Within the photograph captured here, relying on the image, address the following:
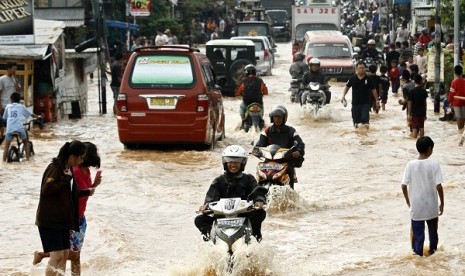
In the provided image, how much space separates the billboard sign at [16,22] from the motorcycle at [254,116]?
6.34 meters

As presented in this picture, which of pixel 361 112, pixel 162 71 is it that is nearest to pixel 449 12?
pixel 361 112

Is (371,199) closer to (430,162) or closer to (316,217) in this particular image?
(316,217)

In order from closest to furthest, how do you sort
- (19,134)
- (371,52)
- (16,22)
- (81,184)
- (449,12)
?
(81,184)
(19,134)
(16,22)
(449,12)
(371,52)

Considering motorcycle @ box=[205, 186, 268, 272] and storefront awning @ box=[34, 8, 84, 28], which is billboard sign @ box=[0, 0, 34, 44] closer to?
storefront awning @ box=[34, 8, 84, 28]

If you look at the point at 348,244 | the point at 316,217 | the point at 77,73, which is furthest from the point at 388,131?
the point at 348,244

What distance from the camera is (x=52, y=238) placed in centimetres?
986

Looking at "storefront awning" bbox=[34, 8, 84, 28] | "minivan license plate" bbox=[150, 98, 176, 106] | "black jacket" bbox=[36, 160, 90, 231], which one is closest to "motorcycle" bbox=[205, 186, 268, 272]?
"black jacket" bbox=[36, 160, 90, 231]

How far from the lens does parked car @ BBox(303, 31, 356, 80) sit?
121ft

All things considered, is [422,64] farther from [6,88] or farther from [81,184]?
[81,184]

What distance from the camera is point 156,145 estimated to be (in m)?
21.4

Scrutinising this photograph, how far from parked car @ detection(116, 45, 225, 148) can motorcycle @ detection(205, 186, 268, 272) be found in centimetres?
943

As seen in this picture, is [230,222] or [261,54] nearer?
[230,222]

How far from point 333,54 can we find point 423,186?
2627 centimetres

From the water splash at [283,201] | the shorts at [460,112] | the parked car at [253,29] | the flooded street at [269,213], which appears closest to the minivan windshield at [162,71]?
the flooded street at [269,213]
